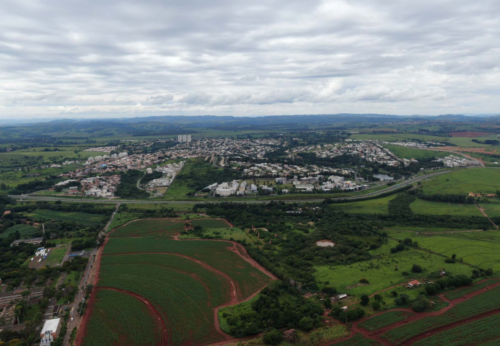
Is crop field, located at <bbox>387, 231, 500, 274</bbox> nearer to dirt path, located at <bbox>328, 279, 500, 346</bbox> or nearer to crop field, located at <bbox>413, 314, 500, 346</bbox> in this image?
dirt path, located at <bbox>328, 279, 500, 346</bbox>

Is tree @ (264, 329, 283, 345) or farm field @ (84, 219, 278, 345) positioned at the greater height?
tree @ (264, 329, 283, 345)

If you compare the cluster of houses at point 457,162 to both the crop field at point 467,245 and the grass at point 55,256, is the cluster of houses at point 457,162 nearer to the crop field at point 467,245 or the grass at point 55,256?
the crop field at point 467,245

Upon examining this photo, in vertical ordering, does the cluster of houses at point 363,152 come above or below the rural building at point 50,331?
above

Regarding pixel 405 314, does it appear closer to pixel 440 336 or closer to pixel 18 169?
pixel 440 336

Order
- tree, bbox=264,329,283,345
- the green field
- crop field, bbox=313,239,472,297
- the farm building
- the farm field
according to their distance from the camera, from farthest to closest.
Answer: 1. the green field
2. crop field, bbox=313,239,472,297
3. the farm building
4. the farm field
5. tree, bbox=264,329,283,345

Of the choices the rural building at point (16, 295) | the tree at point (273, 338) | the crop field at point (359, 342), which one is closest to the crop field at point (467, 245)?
the crop field at point (359, 342)

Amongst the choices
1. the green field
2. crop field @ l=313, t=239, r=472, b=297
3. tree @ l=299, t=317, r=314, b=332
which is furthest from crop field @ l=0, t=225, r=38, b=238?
the green field
